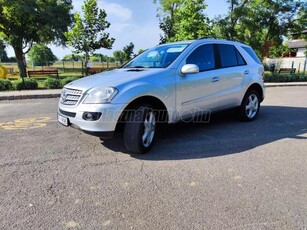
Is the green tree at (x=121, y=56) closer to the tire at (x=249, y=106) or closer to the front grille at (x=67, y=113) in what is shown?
the tire at (x=249, y=106)

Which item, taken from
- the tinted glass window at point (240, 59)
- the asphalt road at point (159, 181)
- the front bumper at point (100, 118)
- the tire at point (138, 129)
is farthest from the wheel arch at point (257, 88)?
the front bumper at point (100, 118)

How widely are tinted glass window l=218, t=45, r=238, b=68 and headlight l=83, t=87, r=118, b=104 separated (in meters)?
2.57

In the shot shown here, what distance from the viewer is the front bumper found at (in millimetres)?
3541

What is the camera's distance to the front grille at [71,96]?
378 cm

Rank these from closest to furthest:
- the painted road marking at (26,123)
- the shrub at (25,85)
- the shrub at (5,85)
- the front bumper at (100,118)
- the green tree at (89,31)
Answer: the front bumper at (100,118)
the painted road marking at (26,123)
the shrub at (5,85)
the shrub at (25,85)
the green tree at (89,31)

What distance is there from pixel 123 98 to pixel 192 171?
1.38 metres

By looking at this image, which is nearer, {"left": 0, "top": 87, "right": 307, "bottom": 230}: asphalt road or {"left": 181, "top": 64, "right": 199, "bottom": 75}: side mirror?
{"left": 0, "top": 87, "right": 307, "bottom": 230}: asphalt road

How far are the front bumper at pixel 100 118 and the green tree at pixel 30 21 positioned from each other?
64.5 feet

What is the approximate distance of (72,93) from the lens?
12.8 feet

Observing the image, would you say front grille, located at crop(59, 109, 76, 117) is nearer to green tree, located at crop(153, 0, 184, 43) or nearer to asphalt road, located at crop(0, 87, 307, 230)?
asphalt road, located at crop(0, 87, 307, 230)

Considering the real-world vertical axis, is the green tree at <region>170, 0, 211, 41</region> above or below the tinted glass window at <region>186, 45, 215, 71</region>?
above

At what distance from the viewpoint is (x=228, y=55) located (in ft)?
17.6

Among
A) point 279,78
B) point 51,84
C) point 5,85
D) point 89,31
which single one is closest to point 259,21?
point 279,78

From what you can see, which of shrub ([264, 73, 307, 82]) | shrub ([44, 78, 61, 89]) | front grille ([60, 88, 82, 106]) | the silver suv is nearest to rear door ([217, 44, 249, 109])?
the silver suv
